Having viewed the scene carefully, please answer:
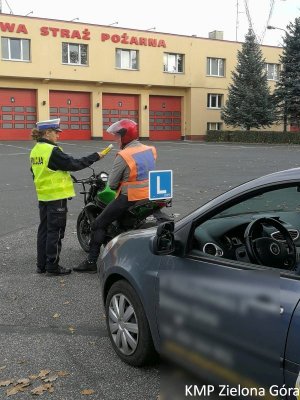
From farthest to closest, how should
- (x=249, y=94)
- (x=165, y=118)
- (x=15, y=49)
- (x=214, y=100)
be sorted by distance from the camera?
1. (x=214, y=100)
2. (x=165, y=118)
3. (x=249, y=94)
4. (x=15, y=49)

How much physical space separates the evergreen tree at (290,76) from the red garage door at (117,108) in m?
11.5

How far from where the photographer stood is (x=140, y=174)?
5812mm

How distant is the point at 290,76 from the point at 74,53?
54.1ft

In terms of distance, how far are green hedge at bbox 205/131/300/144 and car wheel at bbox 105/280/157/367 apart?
1333 inches

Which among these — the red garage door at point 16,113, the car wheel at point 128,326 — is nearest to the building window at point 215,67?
the red garage door at point 16,113

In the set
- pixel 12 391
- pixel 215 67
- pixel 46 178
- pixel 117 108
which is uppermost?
pixel 215 67

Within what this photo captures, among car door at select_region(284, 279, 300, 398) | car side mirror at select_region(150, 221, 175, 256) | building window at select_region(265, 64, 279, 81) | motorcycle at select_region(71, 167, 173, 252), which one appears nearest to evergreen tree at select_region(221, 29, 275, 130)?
building window at select_region(265, 64, 279, 81)

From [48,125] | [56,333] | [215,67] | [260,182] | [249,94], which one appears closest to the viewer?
[260,182]

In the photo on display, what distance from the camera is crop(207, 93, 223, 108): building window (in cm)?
4528

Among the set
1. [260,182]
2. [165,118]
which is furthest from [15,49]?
[260,182]

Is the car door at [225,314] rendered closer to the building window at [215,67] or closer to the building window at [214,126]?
the building window at [214,126]

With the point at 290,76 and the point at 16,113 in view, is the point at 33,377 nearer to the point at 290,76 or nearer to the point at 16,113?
the point at 16,113

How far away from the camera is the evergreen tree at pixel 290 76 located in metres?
38.2

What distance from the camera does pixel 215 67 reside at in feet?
149
